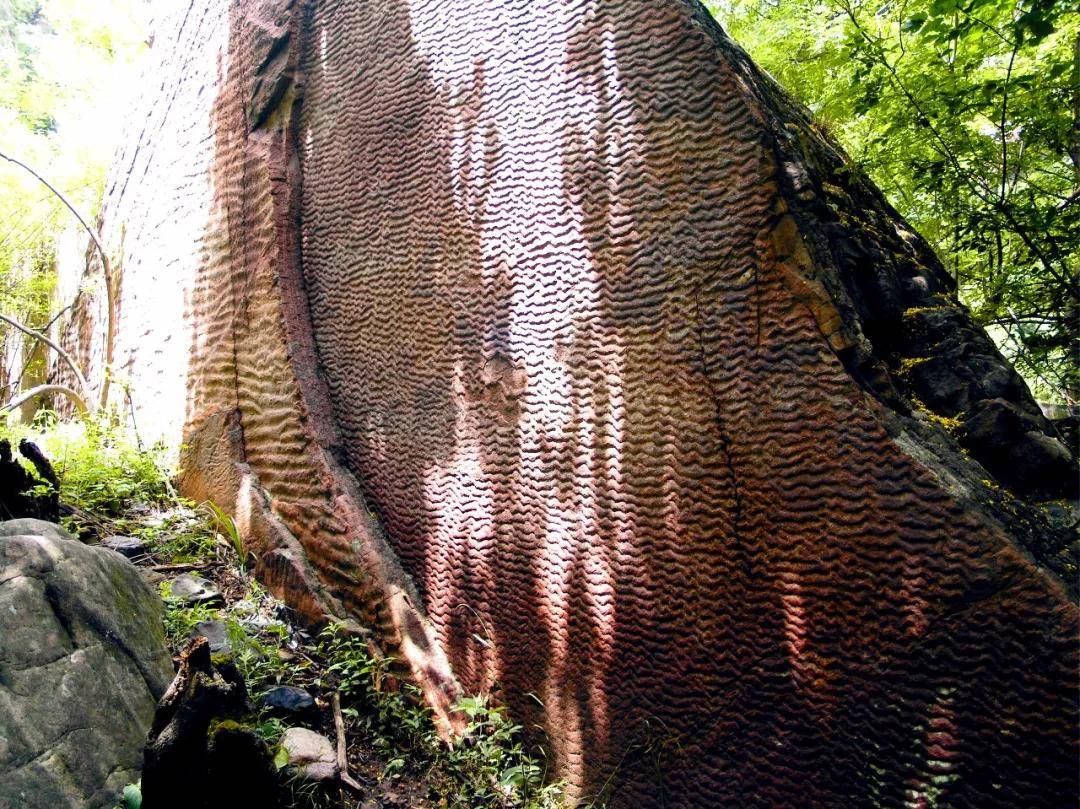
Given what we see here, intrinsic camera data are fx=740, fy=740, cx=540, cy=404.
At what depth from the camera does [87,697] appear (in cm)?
183

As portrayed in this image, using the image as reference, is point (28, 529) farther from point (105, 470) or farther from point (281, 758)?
point (105, 470)

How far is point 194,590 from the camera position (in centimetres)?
271

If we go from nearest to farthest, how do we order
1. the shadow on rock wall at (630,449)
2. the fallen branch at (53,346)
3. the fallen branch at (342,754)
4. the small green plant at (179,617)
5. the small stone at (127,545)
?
1. the shadow on rock wall at (630,449)
2. the fallen branch at (342,754)
3. the small green plant at (179,617)
4. the small stone at (127,545)
5. the fallen branch at (53,346)

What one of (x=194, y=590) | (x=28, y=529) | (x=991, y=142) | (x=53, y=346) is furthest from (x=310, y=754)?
(x=991, y=142)

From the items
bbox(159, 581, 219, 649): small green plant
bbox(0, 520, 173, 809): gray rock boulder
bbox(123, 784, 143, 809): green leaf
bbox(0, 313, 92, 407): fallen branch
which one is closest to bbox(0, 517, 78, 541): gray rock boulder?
bbox(0, 520, 173, 809): gray rock boulder

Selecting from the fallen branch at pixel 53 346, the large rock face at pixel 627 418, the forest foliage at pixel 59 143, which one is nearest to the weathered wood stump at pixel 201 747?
the large rock face at pixel 627 418

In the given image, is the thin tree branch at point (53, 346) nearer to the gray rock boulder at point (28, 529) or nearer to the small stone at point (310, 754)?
the gray rock boulder at point (28, 529)

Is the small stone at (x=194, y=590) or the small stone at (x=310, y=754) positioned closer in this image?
the small stone at (x=310, y=754)

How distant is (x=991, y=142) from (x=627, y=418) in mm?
2509

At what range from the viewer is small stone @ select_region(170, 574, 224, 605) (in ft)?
8.73

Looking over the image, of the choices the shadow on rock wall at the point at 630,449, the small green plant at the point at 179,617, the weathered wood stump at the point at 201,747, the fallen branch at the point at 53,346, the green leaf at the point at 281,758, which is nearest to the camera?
the weathered wood stump at the point at 201,747

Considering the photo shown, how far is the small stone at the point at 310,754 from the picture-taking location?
6.81ft

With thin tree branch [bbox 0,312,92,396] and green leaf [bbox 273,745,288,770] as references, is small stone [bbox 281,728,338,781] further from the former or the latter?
thin tree branch [bbox 0,312,92,396]

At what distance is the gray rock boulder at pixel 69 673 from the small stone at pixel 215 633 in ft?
0.92
